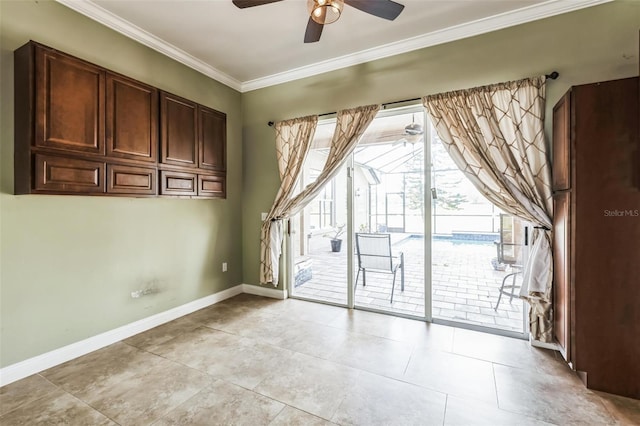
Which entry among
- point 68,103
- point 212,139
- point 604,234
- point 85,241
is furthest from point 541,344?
point 68,103

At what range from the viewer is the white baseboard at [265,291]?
3.80 metres

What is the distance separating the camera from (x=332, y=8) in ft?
5.76

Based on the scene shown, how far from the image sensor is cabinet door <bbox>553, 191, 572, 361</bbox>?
2.03 m

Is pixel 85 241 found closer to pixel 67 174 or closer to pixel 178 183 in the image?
pixel 67 174

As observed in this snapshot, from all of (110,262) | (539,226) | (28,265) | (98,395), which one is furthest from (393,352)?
(28,265)

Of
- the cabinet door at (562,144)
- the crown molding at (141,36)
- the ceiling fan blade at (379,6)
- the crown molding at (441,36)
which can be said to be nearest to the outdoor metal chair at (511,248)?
the cabinet door at (562,144)

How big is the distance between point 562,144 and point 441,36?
1595 mm

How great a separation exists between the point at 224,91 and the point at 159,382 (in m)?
3.47

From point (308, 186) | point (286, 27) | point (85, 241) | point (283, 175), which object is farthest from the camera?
point (283, 175)

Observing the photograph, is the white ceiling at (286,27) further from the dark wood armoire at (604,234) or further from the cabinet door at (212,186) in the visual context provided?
the cabinet door at (212,186)

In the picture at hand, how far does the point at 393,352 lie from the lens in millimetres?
2381

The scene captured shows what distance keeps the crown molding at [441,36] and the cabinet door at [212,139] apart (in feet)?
3.20

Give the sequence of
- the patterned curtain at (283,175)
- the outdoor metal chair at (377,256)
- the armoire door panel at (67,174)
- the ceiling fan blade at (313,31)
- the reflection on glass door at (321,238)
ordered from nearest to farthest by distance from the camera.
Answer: the armoire door panel at (67,174), the ceiling fan blade at (313,31), the outdoor metal chair at (377,256), the patterned curtain at (283,175), the reflection on glass door at (321,238)

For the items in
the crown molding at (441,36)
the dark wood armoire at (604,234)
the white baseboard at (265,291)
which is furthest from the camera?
the white baseboard at (265,291)
